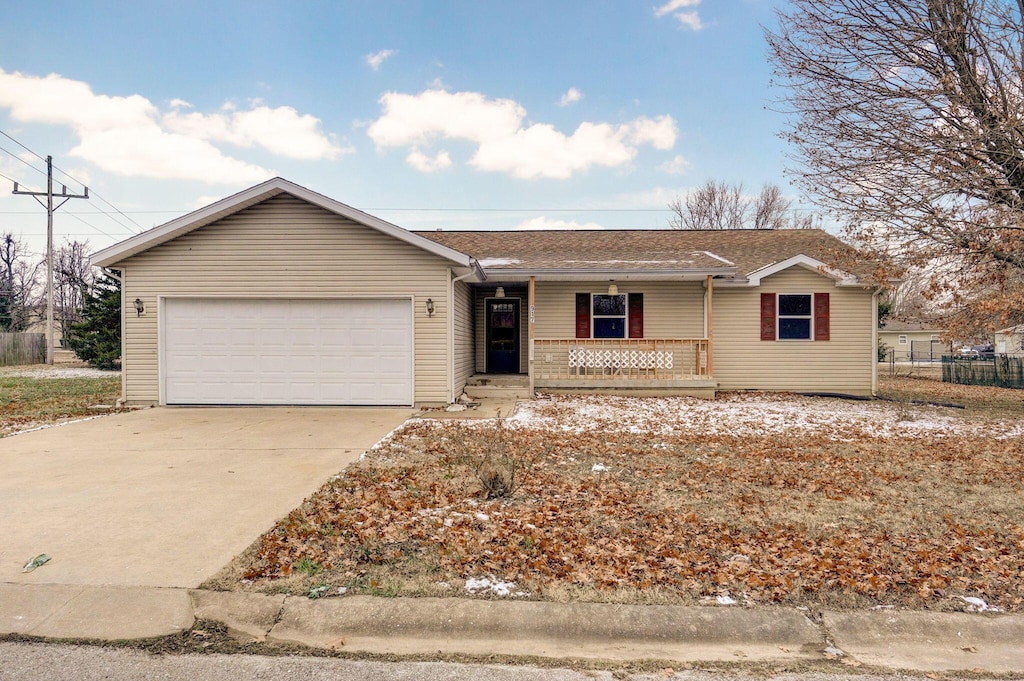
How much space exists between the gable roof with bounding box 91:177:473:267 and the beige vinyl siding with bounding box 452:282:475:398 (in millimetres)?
1088

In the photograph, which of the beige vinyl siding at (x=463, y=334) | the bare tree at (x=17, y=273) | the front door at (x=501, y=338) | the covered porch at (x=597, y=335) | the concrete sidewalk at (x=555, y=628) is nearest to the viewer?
the concrete sidewalk at (x=555, y=628)

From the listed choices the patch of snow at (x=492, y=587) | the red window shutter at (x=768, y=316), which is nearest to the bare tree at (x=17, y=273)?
the red window shutter at (x=768, y=316)

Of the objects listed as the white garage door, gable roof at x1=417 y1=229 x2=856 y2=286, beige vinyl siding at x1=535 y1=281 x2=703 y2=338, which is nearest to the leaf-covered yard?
the white garage door

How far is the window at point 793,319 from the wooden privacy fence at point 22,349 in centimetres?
2897

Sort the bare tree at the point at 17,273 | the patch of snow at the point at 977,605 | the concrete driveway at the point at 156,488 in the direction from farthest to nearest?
the bare tree at the point at 17,273 → the concrete driveway at the point at 156,488 → the patch of snow at the point at 977,605

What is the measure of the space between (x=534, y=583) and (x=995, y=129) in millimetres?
11479

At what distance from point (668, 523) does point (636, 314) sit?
399 inches

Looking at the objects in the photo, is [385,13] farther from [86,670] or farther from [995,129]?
[86,670]

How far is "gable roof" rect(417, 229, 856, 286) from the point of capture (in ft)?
43.2

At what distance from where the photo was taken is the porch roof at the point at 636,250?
13.1 meters

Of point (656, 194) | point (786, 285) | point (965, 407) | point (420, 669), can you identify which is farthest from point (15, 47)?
point (656, 194)

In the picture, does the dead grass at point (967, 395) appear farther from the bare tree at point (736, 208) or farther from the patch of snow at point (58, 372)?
the patch of snow at point (58, 372)

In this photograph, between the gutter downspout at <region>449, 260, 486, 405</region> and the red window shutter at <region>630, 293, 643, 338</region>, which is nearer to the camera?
the gutter downspout at <region>449, 260, 486, 405</region>

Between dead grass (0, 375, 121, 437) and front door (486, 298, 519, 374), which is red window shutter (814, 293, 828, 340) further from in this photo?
dead grass (0, 375, 121, 437)
